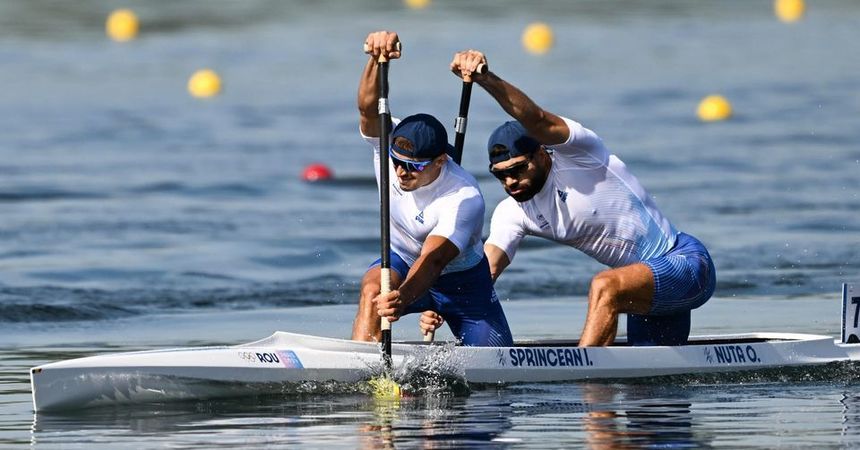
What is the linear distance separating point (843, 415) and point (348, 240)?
9925 mm

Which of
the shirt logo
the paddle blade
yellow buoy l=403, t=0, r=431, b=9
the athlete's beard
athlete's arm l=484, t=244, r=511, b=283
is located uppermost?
yellow buoy l=403, t=0, r=431, b=9

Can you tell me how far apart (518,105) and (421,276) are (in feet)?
3.50

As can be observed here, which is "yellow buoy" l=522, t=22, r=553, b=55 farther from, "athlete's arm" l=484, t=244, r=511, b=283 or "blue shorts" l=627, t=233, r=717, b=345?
"athlete's arm" l=484, t=244, r=511, b=283

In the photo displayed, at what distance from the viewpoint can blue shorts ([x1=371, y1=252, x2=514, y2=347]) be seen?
10211mm

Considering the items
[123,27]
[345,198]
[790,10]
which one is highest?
[123,27]

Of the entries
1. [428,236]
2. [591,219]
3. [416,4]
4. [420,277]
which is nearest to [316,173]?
[591,219]

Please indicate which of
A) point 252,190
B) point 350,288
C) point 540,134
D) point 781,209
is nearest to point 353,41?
point 252,190

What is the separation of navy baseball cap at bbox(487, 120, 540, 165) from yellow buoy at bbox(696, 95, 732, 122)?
1825cm

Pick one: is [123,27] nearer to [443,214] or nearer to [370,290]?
[370,290]

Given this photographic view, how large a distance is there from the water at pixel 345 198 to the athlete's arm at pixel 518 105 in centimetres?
145

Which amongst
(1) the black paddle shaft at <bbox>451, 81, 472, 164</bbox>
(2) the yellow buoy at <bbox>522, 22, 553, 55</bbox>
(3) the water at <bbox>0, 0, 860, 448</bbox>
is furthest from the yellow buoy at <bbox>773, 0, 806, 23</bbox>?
(1) the black paddle shaft at <bbox>451, 81, 472, 164</bbox>

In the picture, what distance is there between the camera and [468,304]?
10.3 metres

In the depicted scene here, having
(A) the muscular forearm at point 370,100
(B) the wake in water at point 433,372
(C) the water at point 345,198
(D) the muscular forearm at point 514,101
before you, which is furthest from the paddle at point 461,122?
(C) the water at point 345,198

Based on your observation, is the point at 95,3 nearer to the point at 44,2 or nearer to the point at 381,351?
the point at 44,2
